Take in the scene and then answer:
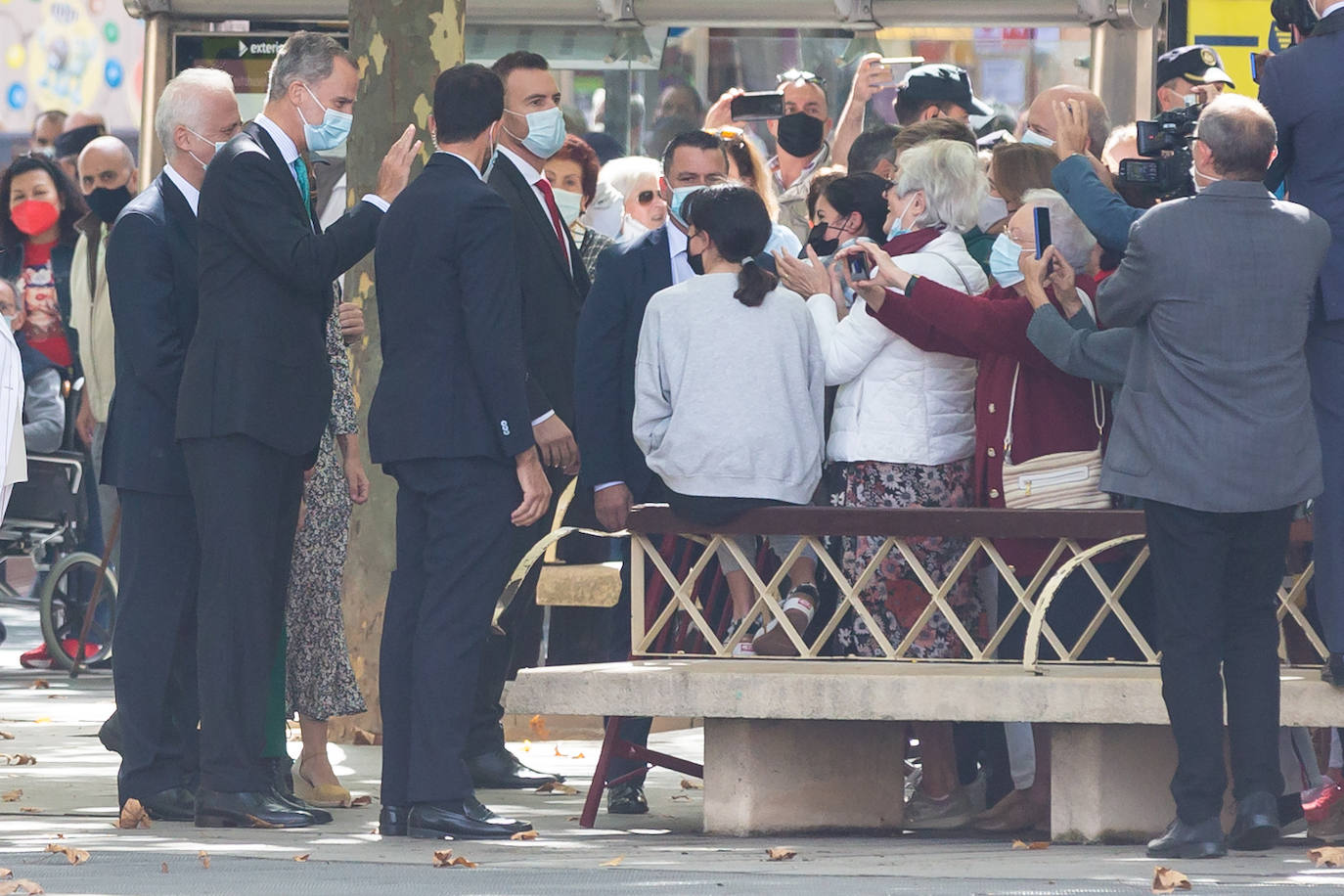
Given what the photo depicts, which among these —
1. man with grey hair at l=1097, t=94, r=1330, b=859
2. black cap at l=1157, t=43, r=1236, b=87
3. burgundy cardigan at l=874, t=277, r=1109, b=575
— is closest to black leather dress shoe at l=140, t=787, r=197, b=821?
burgundy cardigan at l=874, t=277, r=1109, b=575

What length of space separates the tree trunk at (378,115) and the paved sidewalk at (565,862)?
63.2 inches

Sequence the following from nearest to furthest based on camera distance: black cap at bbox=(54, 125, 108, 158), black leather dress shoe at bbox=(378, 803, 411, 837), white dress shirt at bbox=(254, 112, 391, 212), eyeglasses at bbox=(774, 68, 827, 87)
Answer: black leather dress shoe at bbox=(378, 803, 411, 837), white dress shirt at bbox=(254, 112, 391, 212), eyeglasses at bbox=(774, 68, 827, 87), black cap at bbox=(54, 125, 108, 158)

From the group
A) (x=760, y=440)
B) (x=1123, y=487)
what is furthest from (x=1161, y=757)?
(x=760, y=440)

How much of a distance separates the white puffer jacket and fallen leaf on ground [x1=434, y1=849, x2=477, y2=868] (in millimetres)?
1770

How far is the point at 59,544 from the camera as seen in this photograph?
1302 cm

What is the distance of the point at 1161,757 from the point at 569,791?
7.01 ft

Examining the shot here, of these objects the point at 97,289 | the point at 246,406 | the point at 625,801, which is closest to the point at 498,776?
A: the point at 625,801

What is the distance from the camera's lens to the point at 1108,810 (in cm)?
721

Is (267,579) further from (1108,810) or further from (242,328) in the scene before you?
(1108,810)

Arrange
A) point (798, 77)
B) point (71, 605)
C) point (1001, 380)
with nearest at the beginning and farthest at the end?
point (1001, 380) → point (798, 77) → point (71, 605)

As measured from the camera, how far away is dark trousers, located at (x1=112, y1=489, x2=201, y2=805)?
7609 millimetres

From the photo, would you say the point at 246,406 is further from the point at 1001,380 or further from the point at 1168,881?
the point at 1168,881

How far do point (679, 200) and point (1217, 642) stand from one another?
2488mm

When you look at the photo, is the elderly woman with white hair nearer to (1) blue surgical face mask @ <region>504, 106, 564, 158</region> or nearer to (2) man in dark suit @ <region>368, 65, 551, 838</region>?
(2) man in dark suit @ <region>368, 65, 551, 838</region>
